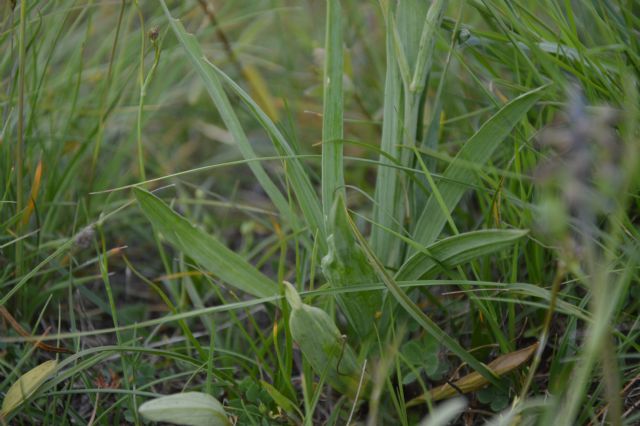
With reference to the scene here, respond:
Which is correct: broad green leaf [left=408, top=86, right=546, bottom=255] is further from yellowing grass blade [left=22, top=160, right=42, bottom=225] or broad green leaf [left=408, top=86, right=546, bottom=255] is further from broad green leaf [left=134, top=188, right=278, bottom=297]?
yellowing grass blade [left=22, top=160, right=42, bottom=225]

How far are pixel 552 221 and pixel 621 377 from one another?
592 mm

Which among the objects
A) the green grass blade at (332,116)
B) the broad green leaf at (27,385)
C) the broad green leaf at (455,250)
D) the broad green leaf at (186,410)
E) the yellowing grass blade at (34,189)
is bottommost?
the broad green leaf at (27,385)

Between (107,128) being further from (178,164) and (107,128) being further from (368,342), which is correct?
(368,342)

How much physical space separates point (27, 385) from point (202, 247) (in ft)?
1.25

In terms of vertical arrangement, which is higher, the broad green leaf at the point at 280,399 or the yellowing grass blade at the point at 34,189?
the yellowing grass blade at the point at 34,189

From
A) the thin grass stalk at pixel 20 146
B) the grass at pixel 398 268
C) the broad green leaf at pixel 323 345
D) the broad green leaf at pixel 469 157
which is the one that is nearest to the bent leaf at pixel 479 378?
the grass at pixel 398 268

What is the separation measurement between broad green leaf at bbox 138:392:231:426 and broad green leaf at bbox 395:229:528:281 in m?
0.39

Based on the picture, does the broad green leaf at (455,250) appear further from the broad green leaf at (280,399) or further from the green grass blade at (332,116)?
the broad green leaf at (280,399)

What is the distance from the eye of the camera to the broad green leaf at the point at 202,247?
46.3 inches

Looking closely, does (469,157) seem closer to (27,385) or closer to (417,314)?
(417,314)

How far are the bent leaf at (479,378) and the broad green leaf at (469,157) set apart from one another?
25 centimetres

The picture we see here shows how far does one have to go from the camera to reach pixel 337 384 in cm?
118

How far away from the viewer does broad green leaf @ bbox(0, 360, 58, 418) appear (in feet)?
3.70

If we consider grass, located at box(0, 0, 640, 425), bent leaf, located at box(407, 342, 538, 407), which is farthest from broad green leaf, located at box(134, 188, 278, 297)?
bent leaf, located at box(407, 342, 538, 407)
